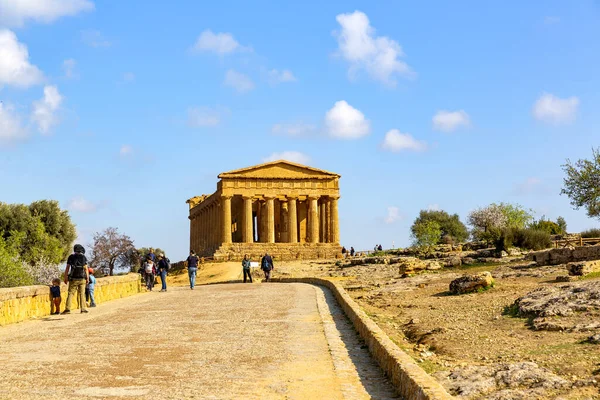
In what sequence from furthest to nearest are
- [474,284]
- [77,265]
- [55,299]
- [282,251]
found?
[282,251]
[474,284]
[55,299]
[77,265]

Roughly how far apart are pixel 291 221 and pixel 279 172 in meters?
5.05

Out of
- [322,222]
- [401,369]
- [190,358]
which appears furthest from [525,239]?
[322,222]

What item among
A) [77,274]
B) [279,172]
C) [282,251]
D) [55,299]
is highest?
[279,172]

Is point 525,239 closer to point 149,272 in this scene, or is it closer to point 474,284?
point 149,272

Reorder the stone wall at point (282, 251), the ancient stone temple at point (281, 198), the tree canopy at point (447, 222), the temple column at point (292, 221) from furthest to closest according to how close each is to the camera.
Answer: the tree canopy at point (447, 222) < the temple column at point (292, 221) < the ancient stone temple at point (281, 198) < the stone wall at point (282, 251)

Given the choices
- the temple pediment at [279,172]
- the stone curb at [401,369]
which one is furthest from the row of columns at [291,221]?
the stone curb at [401,369]

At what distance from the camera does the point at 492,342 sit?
1065 centimetres

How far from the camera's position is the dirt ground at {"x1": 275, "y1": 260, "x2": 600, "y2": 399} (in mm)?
7168

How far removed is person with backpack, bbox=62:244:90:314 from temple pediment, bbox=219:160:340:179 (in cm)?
5409

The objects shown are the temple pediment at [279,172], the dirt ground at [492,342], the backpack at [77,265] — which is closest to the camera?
the dirt ground at [492,342]

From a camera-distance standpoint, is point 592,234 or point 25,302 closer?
point 25,302

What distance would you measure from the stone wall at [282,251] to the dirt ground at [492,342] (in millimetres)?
44434

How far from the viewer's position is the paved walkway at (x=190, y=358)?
287 inches

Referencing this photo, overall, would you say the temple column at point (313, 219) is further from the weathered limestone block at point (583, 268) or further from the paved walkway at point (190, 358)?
the paved walkway at point (190, 358)
